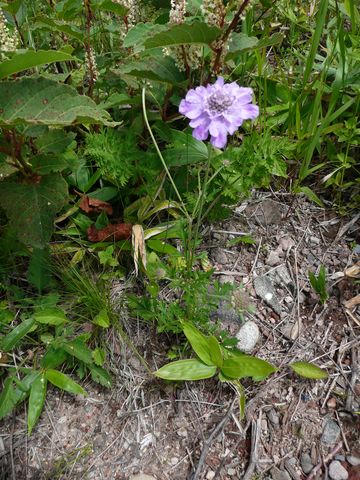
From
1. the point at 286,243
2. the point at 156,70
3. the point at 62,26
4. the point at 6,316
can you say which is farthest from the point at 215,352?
the point at 62,26

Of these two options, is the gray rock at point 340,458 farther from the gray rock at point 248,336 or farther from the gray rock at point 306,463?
the gray rock at point 248,336

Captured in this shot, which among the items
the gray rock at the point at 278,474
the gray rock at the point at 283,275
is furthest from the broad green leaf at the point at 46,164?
the gray rock at the point at 278,474

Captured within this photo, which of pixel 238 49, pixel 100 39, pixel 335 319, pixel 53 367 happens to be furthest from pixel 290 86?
pixel 53 367

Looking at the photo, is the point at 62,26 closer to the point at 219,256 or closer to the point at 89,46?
the point at 89,46

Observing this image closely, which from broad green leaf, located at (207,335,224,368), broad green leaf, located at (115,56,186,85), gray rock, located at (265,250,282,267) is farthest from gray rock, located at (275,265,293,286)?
broad green leaf, located at (115,56,186,85)

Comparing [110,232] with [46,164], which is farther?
[110,232]

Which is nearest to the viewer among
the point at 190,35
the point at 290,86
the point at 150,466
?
the point at 190,35

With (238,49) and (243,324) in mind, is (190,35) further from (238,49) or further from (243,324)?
(243,324)
